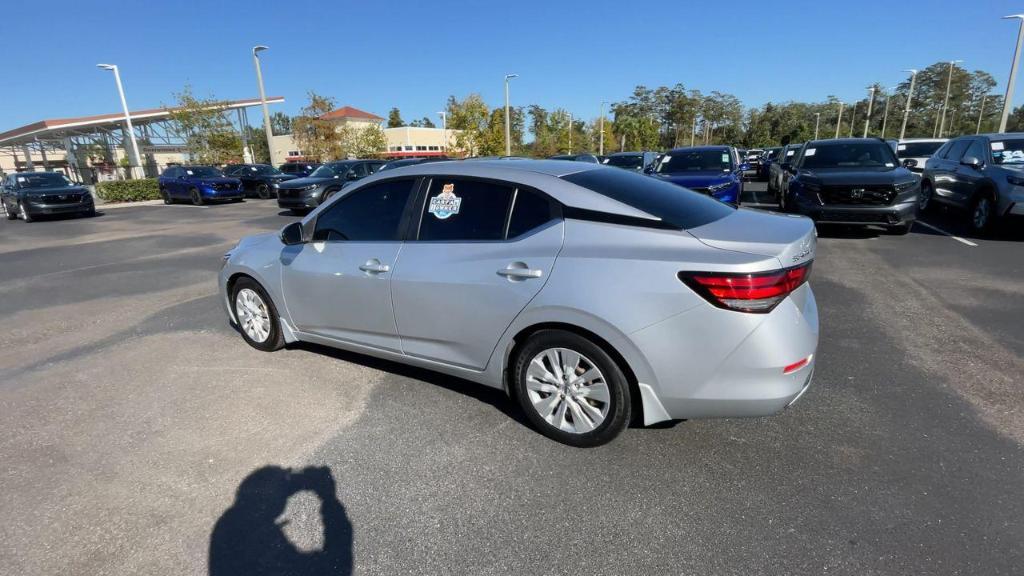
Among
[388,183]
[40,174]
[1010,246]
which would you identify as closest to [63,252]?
[40,174]

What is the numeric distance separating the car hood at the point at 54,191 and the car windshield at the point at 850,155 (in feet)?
68.7

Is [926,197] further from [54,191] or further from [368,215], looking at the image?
[54,191]

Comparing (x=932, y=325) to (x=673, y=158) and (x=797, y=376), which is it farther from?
(x=673, y=158)

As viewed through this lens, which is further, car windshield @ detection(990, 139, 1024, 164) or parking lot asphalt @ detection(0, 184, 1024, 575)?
car windshield @ detection(990, 139, 1024, 164)

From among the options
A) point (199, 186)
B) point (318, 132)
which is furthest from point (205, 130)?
point (199, 186)

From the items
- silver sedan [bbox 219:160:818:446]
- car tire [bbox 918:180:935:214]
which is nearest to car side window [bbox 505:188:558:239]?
silver sedan [bbox 219:160:818:446]

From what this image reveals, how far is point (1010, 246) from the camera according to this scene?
811 centimetres

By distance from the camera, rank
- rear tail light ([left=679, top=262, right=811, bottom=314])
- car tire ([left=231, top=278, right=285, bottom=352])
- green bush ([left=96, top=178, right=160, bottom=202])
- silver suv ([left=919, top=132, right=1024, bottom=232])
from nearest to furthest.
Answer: rear tail light ([left=679, top=262, right=811, bottom=314]) → car tire ([left=231, top=278, right=285, bottom=352]) → silver suv ([left=919, top=132, right=1024, bottom=232]) → green bush ([left=96, top=178, right=160, bottom=202])

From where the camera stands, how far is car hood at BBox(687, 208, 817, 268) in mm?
2580

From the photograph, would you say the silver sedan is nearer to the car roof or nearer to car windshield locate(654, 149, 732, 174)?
the car roof

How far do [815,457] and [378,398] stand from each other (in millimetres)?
2771

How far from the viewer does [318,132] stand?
120 feet

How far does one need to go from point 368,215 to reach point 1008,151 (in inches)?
429

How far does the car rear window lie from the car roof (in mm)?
62
